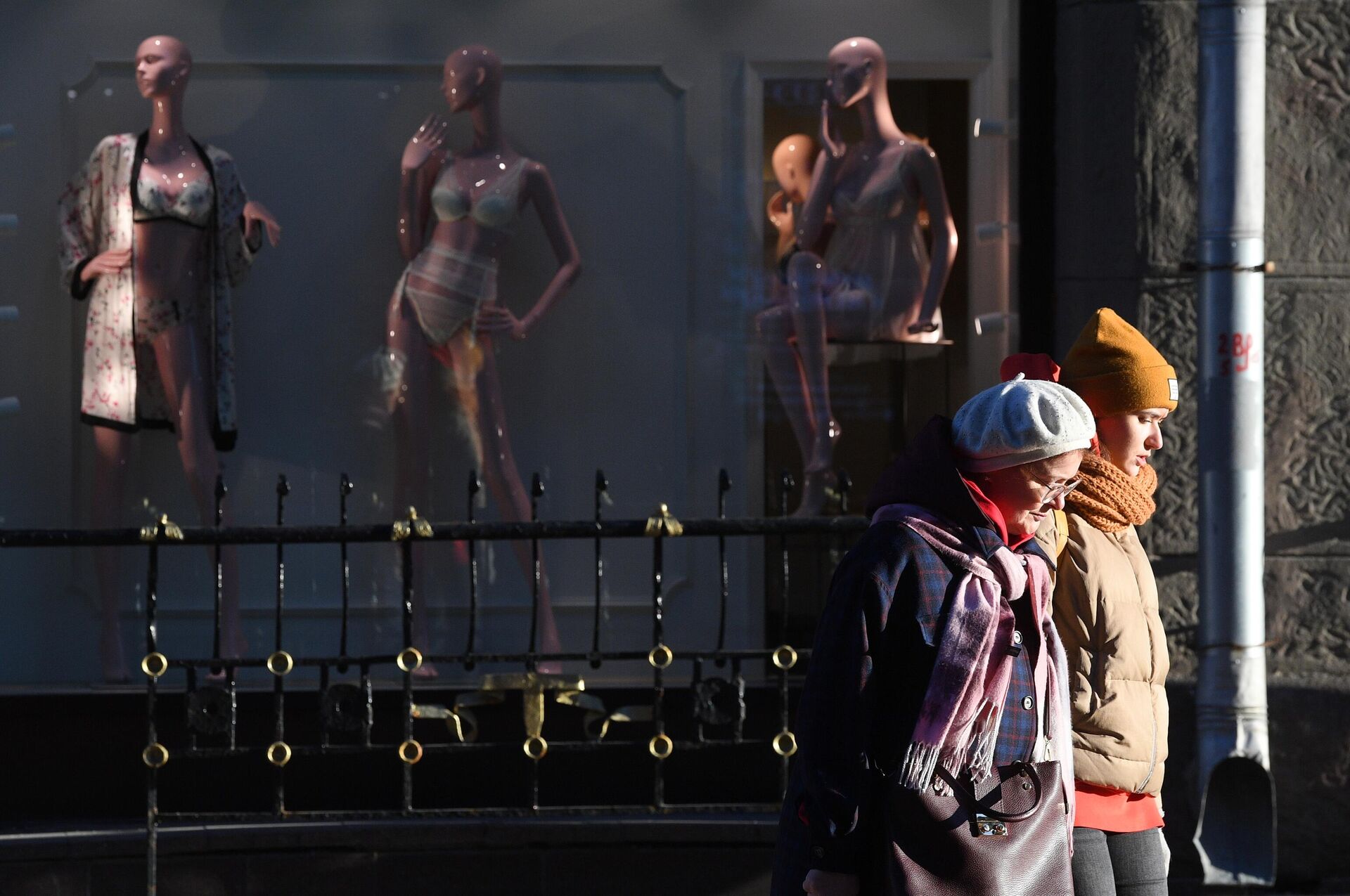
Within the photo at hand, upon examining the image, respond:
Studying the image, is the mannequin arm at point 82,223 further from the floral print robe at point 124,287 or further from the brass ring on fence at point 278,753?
the brass ring on fence at point 278,753

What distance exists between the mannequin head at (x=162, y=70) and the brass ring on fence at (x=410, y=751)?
7.60ft

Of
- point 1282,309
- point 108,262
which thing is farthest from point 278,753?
point 1282,309

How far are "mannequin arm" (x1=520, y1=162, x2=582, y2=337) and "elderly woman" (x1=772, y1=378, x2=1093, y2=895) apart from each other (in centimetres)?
313

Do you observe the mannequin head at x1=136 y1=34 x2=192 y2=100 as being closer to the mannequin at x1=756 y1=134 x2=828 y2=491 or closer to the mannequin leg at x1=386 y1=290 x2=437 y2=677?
the mannequin leg at x1=386 y1=290 x2=437 y2=677

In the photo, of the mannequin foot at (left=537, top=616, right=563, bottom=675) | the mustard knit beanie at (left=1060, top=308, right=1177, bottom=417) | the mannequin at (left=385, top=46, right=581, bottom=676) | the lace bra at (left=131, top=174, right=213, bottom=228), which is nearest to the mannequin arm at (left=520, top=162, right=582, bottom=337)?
the mannequin at (left=385, top=46, right=581, bottom=676)

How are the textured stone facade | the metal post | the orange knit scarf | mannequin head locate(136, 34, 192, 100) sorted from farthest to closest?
mannequin head locate(136, 34, 192, 100) < the textured stone facade < the metal post < the orange knit scarf

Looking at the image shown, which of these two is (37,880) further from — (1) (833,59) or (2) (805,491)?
(1) (833,59)

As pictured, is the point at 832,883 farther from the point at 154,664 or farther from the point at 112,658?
the point at 112,658

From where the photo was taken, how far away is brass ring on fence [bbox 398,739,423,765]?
5086 millimetres

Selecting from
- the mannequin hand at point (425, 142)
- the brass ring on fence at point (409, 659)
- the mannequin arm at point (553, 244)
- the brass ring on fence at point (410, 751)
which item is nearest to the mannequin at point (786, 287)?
the mannequin arm at point (553, 244)

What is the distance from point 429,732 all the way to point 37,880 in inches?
47.5

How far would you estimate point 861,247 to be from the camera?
19.0 ft

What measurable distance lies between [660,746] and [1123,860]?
202cm

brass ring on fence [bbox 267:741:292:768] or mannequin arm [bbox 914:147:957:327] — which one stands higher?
mannequin arm [bbox 914:147:957:327]
